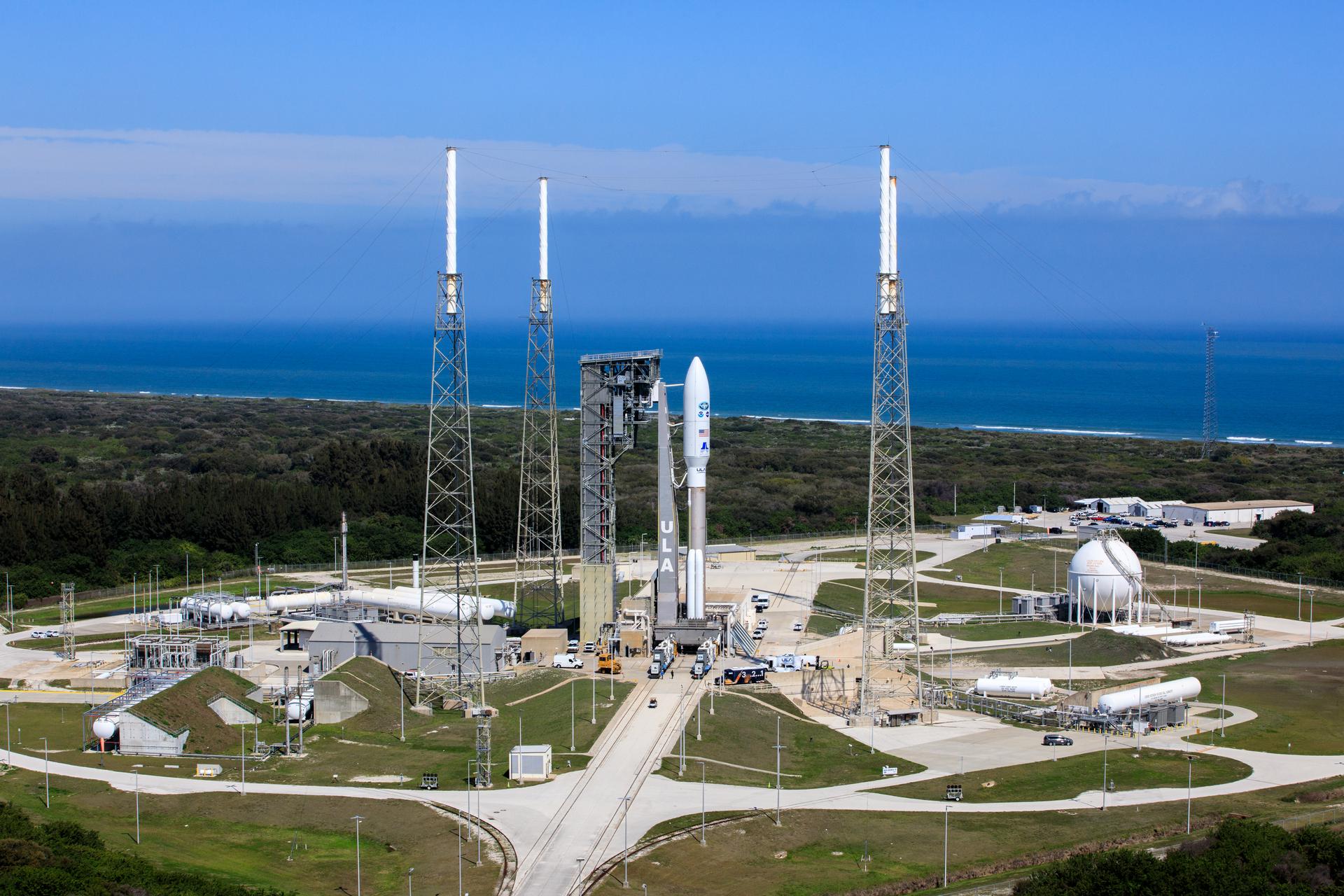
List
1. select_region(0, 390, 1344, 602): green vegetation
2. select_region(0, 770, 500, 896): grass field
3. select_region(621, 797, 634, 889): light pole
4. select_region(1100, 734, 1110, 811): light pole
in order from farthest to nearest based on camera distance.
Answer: select_region(0, 390, 1344, 602): green vegetation, select_region(1100, 734, 1110, 811): light pole, select_region(0, 770, 500, 896): grass field, select_region(621, 797, 634, 889): light pole

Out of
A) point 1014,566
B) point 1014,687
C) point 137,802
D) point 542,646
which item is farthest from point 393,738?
point 1014,566

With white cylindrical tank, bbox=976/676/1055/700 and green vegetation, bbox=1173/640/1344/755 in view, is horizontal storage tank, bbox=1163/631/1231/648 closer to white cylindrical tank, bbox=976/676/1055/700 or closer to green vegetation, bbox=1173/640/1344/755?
green vegetation, bbox=1173/640/1344/755

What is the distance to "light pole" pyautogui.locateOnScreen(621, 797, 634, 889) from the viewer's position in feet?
143

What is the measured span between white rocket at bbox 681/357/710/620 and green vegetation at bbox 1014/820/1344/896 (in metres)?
31.9

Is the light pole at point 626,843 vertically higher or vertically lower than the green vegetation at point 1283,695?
lower

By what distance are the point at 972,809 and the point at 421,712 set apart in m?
26.8

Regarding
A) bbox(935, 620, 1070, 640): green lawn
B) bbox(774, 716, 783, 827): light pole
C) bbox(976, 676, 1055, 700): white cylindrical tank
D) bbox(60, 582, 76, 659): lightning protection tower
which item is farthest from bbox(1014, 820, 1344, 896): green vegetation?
bbox(60, 582, 76, 659): lightning protection tower

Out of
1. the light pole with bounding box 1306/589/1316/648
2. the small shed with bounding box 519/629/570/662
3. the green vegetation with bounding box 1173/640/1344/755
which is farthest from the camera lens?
the light pole with bounding box 1306/589/1316/648

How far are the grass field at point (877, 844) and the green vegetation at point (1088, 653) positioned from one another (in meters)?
22.1

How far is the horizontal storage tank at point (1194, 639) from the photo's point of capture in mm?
78812

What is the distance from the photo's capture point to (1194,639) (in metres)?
79.1

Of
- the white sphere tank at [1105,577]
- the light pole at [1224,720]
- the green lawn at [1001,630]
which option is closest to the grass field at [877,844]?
the light pole at [1224,720]

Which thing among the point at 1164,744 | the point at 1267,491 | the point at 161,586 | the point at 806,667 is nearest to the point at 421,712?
the point at 806,667

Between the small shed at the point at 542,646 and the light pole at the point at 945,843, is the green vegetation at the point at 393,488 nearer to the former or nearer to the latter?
the small shed at the point at 542,646
